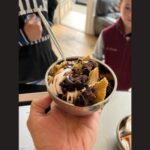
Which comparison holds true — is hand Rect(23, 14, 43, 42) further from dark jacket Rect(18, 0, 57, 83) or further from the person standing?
the person standing

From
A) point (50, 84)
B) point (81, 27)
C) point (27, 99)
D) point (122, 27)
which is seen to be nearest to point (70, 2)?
point (81, 27)

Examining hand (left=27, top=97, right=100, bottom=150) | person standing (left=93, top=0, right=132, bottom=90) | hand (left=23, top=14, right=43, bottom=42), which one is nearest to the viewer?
hand (left=27, top=97, right=100, bottom=150)

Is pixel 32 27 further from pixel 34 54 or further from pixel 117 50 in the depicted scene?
pixel 117 50

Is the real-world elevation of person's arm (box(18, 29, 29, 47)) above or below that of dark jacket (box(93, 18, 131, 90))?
above

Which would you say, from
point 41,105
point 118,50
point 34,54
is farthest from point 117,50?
point 41,105

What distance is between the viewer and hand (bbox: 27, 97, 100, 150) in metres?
0.66

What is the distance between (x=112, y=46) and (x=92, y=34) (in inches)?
66.9

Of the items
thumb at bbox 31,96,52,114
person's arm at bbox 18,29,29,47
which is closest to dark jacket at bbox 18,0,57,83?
person's arm at bbox 18,29,29,47

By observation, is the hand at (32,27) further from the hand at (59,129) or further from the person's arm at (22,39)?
the hand at (59,129)

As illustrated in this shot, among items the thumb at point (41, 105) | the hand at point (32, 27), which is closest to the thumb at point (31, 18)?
the hand at point (32, 27)

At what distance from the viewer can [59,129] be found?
2.22 feet

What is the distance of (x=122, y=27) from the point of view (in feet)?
4.40

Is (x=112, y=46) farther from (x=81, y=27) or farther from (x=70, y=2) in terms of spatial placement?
(x=70, y=2)

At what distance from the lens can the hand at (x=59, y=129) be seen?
661 millimetres
